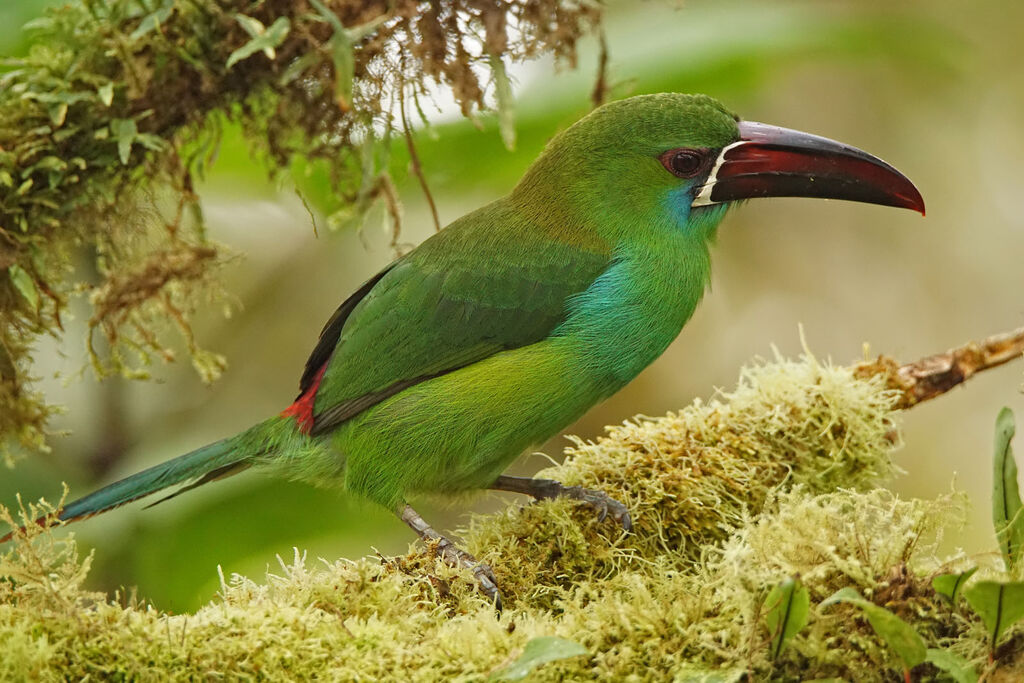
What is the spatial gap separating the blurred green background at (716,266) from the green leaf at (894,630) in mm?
347

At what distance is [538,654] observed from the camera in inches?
61.2

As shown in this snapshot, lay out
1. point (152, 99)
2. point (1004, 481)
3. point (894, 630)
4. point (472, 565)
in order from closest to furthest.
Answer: point (894, 630), point (1004, 481), point (472, 565), point (152, 99)

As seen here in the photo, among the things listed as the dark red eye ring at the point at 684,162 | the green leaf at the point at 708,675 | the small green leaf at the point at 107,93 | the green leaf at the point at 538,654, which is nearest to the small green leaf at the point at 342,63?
the small green leaf at the point at 107,93

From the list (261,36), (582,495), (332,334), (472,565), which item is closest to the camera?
(472,565)

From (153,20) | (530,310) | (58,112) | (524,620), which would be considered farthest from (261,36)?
(524,620)

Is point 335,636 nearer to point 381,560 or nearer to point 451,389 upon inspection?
point 381,560

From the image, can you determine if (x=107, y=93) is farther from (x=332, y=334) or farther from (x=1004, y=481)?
(x=1004, y=481)

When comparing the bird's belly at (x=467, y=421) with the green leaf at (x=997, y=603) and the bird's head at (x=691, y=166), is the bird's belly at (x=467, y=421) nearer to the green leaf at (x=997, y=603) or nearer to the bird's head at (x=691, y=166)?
the bird's head at (x=691, y=166)

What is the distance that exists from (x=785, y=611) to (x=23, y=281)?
219 centimetres

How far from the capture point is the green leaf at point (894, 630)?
4.77ft

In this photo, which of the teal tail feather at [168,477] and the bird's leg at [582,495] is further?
the teal tail feather at [168,477]

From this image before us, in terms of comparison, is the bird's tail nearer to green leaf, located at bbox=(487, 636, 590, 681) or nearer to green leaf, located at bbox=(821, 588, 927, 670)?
green leaf, located at bbox=(487, 636, 590, 681)

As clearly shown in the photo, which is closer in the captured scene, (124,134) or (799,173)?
(124,134)

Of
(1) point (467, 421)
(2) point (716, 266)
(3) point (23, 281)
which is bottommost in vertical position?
(2) point (716, 266)
